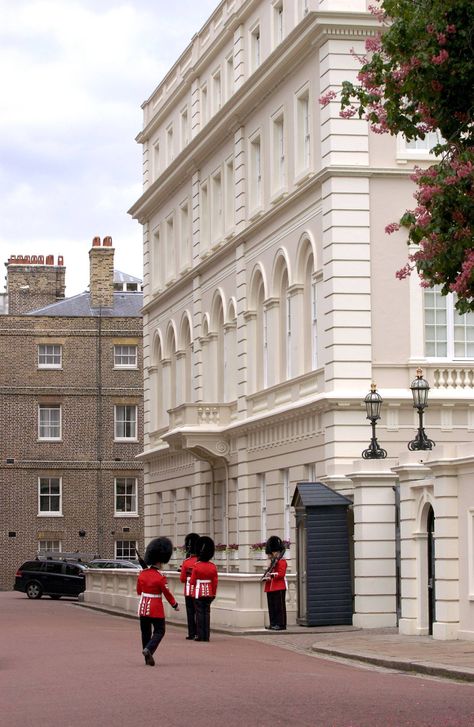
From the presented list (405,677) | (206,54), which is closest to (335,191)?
(206,54)

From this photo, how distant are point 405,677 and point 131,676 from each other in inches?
128

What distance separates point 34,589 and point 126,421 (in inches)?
600

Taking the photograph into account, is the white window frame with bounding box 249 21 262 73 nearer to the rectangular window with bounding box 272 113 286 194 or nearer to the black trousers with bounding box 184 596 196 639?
the rectangular window with bounding box 272 113 286 194

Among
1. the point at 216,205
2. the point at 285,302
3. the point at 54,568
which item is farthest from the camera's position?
the point at 54,568

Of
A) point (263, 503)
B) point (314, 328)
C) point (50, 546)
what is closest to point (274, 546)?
point (314, 328)

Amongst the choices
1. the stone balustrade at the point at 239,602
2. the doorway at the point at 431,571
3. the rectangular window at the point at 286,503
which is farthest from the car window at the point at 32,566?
the doorway at the point at 431,571

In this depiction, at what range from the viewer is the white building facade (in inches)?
1356

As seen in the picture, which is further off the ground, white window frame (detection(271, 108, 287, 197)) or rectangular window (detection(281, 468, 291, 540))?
white window frame (detection(271, 108, 287, 197))

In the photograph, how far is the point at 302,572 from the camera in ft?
101

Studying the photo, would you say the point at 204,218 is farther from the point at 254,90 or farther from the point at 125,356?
the point at 125,356

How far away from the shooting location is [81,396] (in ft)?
236

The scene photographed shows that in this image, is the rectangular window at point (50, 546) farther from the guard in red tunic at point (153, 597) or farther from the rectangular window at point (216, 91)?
the guard in red tunic at point (153, 597)

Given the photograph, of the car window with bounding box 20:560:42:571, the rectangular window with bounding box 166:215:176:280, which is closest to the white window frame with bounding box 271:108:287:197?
the rectangular window with bounding box 166:215:176:280

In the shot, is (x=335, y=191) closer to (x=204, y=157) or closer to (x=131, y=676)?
(x=204, y=157)
